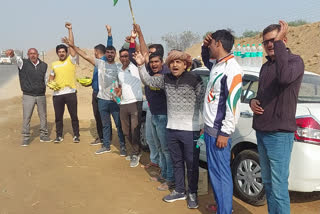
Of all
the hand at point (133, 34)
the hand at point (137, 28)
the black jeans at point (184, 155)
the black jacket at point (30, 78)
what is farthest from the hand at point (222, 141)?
the black jacket at point (30, 78)

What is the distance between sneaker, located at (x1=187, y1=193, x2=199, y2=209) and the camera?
3.83 m

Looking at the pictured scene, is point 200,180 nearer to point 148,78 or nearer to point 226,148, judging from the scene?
point 226,148

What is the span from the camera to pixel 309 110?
3322 mm

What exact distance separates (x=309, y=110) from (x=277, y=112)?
83 cm

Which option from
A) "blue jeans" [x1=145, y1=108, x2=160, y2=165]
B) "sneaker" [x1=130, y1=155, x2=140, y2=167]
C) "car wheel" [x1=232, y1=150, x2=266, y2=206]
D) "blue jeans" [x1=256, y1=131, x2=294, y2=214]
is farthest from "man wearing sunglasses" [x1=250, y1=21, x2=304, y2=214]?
"sneaker" [x1=130, y1=155, x2=140, y2=167]

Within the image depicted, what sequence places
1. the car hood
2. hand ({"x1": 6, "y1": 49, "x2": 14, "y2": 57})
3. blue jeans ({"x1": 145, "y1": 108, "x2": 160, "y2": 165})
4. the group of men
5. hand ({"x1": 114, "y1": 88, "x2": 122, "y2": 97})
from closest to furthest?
the group of men < the car hood < blue jeans ({"x1": 145, "y1": 108, "x2": 160, "y2": 165}) < hand ({"x1": 114, "y1": 88, "x2": 122, "y2": 97}) < hand ({"x1": 6, "y1": 49, "x2": 14, "y2": 57})

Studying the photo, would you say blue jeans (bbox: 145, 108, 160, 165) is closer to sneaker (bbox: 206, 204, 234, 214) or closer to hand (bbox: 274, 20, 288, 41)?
sneaker (bbox: 206, 204, 234, 214)

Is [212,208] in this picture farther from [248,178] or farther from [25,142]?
[25,142]

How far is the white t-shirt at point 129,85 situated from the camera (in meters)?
5.38

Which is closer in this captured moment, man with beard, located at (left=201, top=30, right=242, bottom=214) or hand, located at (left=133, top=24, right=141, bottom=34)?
man with beard, located at (left=201, top=30, right=242, bottom=214)

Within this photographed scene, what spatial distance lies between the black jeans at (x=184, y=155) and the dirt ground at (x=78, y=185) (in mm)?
305

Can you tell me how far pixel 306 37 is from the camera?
2270cm

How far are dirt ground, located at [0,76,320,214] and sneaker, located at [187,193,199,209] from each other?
0.06m

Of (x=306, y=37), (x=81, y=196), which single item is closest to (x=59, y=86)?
(x=81, y=196)
